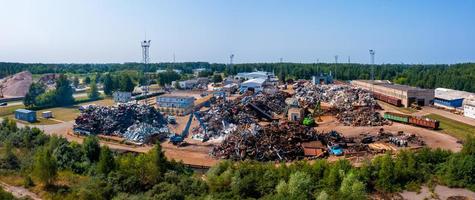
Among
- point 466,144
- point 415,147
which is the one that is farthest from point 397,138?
point 466,144

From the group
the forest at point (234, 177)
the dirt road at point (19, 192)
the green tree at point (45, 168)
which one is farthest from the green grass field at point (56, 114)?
the green tree at point (45, 168)

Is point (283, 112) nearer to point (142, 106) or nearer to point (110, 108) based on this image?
point (142, 106)

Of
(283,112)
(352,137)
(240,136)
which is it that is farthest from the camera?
(283,112)

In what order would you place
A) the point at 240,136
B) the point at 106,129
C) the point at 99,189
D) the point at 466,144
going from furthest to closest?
the point at 106,129, the point at 240,136, the point at 466,144, the point at 99,189

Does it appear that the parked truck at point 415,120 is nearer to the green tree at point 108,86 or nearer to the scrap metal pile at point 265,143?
the scrap metal pile at point 265,143

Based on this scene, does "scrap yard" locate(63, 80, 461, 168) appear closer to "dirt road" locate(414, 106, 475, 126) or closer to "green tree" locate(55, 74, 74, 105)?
"dirt road" locate(414, 106, 475, 126)

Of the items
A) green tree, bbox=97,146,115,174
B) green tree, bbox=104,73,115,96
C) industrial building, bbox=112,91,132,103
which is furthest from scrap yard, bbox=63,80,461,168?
green tree, bbox=104,73,115,96

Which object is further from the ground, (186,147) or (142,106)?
(142,106)

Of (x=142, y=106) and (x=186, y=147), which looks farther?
(x=142, y=106)
